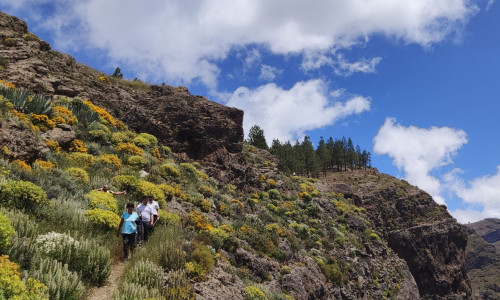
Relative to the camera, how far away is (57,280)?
4.86m

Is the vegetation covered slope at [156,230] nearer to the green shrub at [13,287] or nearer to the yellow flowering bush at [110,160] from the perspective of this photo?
the yellow flowering bush at [110,160]

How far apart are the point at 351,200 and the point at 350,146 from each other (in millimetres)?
60717

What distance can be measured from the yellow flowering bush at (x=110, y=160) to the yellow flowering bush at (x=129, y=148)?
174cm

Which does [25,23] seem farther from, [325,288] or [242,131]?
[325,288]

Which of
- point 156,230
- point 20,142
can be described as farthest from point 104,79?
point 156,230

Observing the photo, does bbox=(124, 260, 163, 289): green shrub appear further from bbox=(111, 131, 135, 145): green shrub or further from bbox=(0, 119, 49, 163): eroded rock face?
bbox=(111, 131, 135, 145): green shrub

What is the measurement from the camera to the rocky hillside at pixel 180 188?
28.1 feet

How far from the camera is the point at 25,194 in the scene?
7.22 metres

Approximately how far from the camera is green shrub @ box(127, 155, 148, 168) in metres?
16.1

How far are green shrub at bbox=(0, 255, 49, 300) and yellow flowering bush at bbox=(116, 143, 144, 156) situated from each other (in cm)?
1355

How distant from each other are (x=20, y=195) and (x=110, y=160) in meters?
7.71

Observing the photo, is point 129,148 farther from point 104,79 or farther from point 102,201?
point 104,79

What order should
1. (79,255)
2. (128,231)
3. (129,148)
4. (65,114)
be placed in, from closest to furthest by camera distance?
(79,255) < (128,231) < (65,114) < (129,148)

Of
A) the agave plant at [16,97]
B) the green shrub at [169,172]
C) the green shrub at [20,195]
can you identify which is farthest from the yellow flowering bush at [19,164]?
the green shrub at [169,172]
